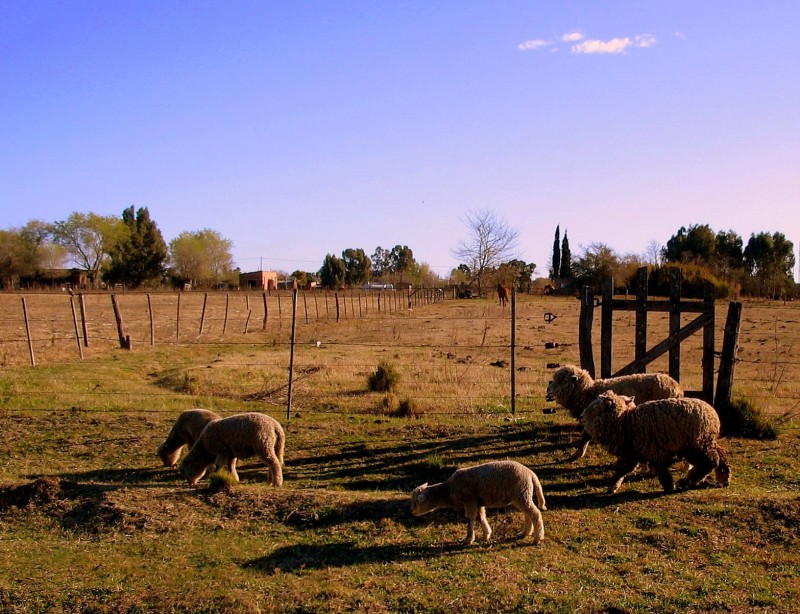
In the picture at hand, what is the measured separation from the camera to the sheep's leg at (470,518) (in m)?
6.70

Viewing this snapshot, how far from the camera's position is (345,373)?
18328 mm

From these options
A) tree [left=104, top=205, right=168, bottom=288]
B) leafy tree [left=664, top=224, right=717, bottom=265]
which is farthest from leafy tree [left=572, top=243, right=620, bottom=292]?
tree [left=104, top=205, right=168, bottom=288]

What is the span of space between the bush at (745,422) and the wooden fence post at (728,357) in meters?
0.11

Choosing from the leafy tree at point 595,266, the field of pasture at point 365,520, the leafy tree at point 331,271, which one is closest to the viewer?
the field of pasture at point 365,520

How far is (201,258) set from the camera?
113062 mm

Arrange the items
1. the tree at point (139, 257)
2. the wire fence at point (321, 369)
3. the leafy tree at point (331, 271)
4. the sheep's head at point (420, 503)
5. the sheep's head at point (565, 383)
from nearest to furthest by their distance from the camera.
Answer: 1. the sheep's head at point (420, 503)
2. the sheep's head at point (565, 383)
3. the wire fence at point (321, 369)
4. the tree at point (139, 257)
5. the leafy tree at point (331, 271)

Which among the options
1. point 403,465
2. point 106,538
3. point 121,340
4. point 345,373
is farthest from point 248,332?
point 106,538

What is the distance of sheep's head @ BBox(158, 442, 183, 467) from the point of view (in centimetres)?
980

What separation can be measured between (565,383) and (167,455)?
6.17 meters

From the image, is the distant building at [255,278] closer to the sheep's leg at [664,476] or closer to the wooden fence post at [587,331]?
the wooden fence post at [587,331]

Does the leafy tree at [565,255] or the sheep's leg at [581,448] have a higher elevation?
the leafy tree at [565,255]

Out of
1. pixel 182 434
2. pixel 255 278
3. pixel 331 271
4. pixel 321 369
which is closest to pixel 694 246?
pixel 331 271

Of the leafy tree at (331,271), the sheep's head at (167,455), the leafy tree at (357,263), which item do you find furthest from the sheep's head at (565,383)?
the leafy tree at (357,263)

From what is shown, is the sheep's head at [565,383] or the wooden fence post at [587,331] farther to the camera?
the wooden fence post at [587,331]
